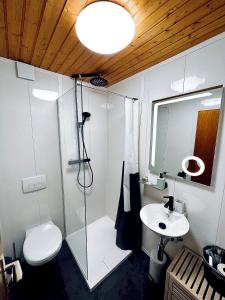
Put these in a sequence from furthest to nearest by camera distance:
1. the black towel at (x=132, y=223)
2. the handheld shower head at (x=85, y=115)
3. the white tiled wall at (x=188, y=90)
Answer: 1. the handheld shower head at (x=85, y=115)
2. the black towel at (x=132, y=223)
3. the white tiled wall at (x=188, y=90)

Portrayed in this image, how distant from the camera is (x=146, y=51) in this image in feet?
4.33

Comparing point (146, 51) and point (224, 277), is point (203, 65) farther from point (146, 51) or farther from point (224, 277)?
point (224, 277)

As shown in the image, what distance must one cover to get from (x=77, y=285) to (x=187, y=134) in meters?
1.98

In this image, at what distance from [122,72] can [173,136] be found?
1036 mm

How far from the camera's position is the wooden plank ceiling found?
858 millimetres

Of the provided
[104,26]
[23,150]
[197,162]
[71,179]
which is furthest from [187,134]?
[23,150]

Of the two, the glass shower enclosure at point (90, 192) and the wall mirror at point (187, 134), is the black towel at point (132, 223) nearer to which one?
the glass shower enclosure at point (90, 192)

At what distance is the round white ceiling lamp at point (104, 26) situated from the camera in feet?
2.71

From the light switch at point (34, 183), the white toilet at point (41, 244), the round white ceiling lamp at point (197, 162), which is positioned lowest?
the white toilet at point (41, 244)

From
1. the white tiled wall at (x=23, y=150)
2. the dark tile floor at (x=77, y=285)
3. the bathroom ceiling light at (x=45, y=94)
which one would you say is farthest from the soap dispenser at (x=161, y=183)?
the bathroom ceiling light at (x=45, y=94)

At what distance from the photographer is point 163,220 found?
57.6 inches

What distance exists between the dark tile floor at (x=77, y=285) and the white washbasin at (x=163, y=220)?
699mm

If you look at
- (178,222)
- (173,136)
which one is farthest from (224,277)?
(173,136)

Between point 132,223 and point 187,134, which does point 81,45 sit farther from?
point 132,223
